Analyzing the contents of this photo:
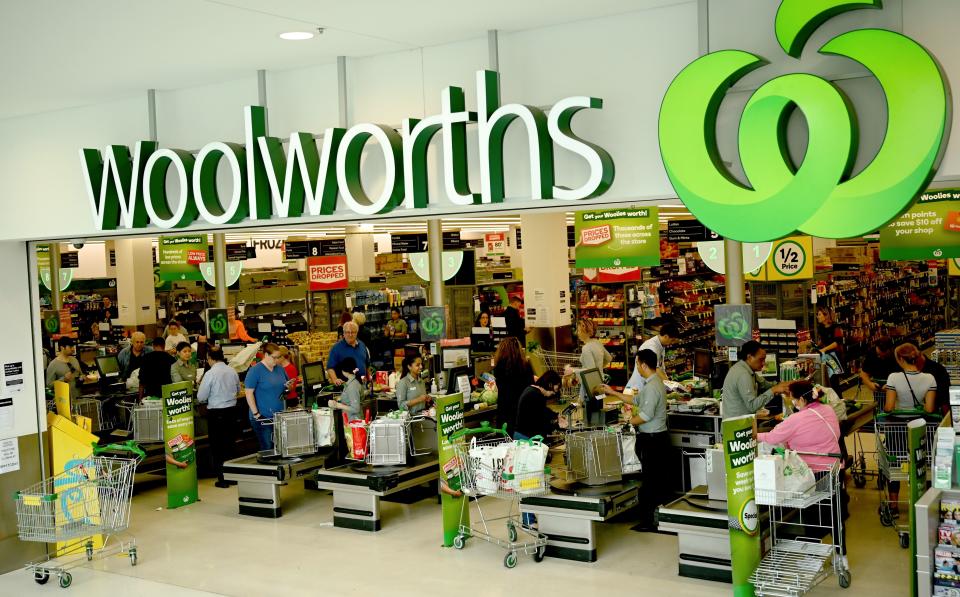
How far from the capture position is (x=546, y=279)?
15.3m

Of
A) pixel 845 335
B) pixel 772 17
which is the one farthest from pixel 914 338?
pixel 772 17

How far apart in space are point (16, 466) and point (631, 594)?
5.37 m

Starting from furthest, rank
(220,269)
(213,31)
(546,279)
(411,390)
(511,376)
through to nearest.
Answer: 1. (220,269)
2. (546,279)
3. (511,376)
4. (411,390)
5. (213,31)

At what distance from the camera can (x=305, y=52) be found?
6.67m

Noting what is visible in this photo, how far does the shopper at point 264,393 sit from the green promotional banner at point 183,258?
6959 millimetres

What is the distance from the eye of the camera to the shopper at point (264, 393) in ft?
34.4

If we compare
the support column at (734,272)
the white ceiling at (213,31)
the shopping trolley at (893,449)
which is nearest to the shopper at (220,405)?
the white ceiling at (213,31)

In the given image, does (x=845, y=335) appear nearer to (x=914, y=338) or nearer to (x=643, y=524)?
(x=914, y=338)

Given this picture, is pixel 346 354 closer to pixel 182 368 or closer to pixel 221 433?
pixel 221 433

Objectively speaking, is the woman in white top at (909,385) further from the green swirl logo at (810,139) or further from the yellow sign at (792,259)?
the green swirl logo at (810,139)

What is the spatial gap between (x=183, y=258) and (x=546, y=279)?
6544mm

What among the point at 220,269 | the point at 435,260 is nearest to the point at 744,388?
the point at 435,260

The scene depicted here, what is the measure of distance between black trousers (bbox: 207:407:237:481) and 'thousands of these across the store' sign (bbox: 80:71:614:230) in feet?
12.8

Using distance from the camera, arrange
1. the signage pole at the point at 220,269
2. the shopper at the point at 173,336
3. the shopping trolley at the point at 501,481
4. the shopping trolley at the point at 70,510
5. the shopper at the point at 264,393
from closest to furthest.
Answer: the shopping trolley at the point at 501,481, the shopping trolley at the point at 70,510, the shopper at the point at 264,393, the shopper at the point at 173,336, the signage pole at the point at 220,269
